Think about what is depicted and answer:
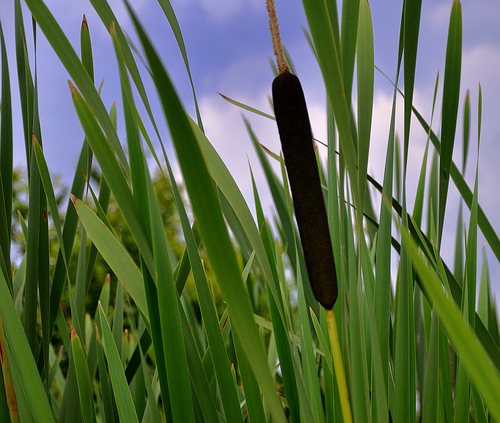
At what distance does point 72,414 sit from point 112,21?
50 centimetres

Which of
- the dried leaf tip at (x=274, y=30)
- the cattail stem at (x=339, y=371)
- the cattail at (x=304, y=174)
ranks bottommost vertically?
the cattail stem at (x=339, y=371)

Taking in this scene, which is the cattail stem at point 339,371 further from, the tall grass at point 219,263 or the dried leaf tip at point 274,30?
the dried leaf tip at point 274,30

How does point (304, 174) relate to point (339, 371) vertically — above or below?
above

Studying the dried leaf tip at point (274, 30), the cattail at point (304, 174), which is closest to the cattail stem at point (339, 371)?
the cattail at point (304, 174)

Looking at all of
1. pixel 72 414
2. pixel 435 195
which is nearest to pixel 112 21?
pixel 72 414

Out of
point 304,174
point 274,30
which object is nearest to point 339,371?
point 304,174

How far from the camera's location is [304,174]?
0.35m

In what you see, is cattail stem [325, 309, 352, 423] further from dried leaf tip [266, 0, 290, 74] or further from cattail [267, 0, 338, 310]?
dried leaf tip [266, 0, 290, 74]

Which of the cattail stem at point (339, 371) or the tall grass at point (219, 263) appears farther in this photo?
the cattail stem at point (339, 371)

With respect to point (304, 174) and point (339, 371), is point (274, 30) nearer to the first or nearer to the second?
point (304, 174)

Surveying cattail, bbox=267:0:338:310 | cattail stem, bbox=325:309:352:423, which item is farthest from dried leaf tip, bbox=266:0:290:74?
cattail stem, bbox=325:309:352:423

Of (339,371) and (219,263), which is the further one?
(339,371)

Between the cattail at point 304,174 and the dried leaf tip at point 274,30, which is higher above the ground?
the dried leaf tip at point 274,30

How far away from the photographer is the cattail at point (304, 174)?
34 centimetres
